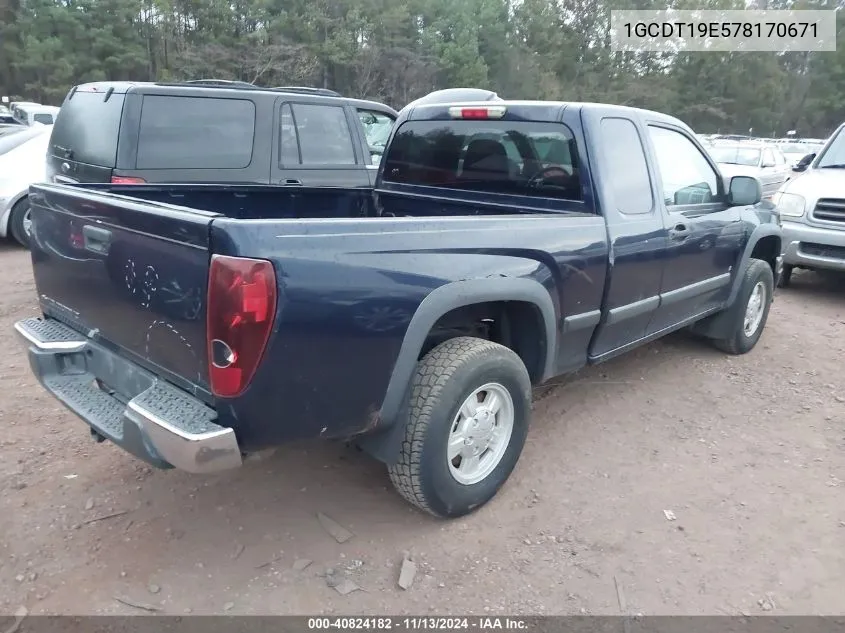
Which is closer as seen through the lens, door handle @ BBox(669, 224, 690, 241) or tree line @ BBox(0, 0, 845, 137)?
door handle @ BBox(669, 224, 690, 241)

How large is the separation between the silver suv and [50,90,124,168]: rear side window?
22.2ft

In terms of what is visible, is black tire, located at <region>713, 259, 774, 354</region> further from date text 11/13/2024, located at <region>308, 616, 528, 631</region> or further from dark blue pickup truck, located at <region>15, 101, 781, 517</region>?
date text 11/13/2024, located at <region>308, 616, 528, 631</region>

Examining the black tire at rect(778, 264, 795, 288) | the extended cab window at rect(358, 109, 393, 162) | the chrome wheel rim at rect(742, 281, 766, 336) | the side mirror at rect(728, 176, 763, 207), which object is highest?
the extended cab window at rect(358, 109, 393, 162)

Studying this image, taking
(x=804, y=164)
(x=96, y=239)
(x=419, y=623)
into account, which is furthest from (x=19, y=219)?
(x=804, y=164)

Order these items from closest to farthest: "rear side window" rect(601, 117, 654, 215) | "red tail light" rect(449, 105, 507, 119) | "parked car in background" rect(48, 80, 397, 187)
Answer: "rear side window" rect(601, 117, 654, 215) → "red tail light" rect(449, 105, 507, 119) → "parked car in background" rect(48, 80, 397, 187)

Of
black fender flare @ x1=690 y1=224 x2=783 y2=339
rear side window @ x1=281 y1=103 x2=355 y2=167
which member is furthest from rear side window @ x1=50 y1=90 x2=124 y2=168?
black fender flare @ x1=690 y1=224 x2=783 y2=339

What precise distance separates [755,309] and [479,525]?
3.52 metres

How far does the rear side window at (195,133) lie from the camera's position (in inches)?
219

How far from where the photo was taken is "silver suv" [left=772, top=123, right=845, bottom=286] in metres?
7.08

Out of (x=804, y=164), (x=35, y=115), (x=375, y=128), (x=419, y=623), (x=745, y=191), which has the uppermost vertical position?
(x=35, y=115)

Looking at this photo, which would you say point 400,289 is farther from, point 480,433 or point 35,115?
point 35,115

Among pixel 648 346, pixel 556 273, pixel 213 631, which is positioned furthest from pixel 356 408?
pixel 648 346

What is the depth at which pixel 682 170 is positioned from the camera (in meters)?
4.34

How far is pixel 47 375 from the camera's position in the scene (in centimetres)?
294
